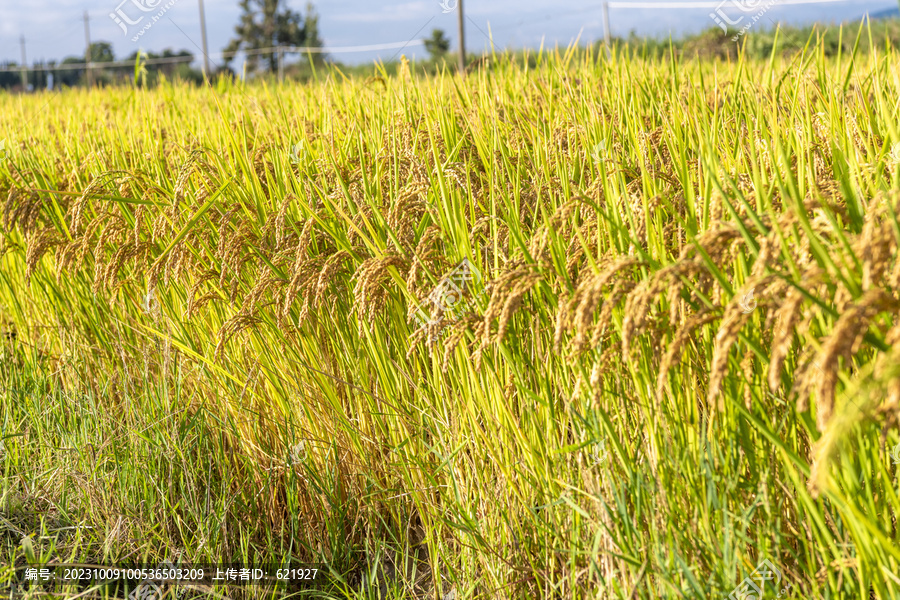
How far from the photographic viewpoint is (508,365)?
4.45 ft

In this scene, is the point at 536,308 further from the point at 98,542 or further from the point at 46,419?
the point at 46,419

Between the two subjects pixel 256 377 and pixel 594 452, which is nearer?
pixel 594 452

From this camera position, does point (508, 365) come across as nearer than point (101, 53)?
Yes

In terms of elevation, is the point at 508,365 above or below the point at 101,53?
below

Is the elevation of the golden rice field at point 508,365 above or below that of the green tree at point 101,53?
below

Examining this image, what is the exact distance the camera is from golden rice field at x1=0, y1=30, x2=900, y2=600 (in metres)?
0.96

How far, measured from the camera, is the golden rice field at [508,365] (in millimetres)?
956

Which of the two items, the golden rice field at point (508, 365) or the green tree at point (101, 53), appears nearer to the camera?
the golden rice field at point (508, 365)

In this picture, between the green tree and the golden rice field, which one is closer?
the golden rice field

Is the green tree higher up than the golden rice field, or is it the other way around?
the green tree

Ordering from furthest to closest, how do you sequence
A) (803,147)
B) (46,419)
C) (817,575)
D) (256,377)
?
1. (46,419)
2. (256,377)
3. (803,147)
4. (817,575)

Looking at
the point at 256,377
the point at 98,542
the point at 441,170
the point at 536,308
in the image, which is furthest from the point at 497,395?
the point at 98,542

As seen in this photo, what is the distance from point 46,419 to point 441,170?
5.58ft

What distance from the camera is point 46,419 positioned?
7.29ft
